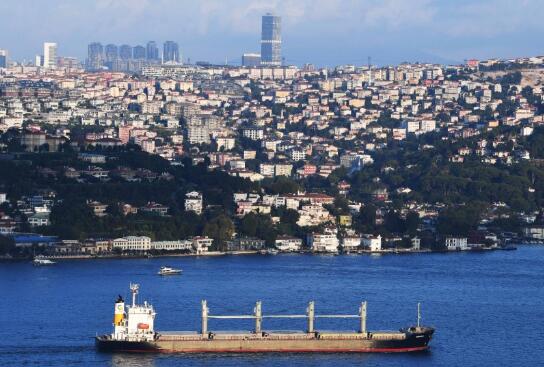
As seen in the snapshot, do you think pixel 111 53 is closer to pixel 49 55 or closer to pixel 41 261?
pixel 49 55

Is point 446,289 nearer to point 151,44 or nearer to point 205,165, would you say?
point 205,165

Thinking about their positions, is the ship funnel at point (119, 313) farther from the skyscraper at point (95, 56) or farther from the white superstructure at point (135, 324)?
the skyscraper at point (95, 56)

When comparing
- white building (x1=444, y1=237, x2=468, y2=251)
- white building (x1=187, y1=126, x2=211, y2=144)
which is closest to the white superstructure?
white building (x1=444, y1=237, x2=468, y2=251)

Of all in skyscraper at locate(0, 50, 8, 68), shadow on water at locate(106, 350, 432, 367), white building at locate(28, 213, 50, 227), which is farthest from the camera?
skyscraper at locate(0, 50, 8, 68)

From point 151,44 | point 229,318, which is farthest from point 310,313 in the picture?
point 151,44

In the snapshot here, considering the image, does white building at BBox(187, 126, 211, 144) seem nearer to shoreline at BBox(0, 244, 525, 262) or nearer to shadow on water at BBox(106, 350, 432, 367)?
shoreline at BBox(0, 244, 525, 262)

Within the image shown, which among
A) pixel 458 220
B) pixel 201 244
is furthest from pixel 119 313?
pixel 458 220
